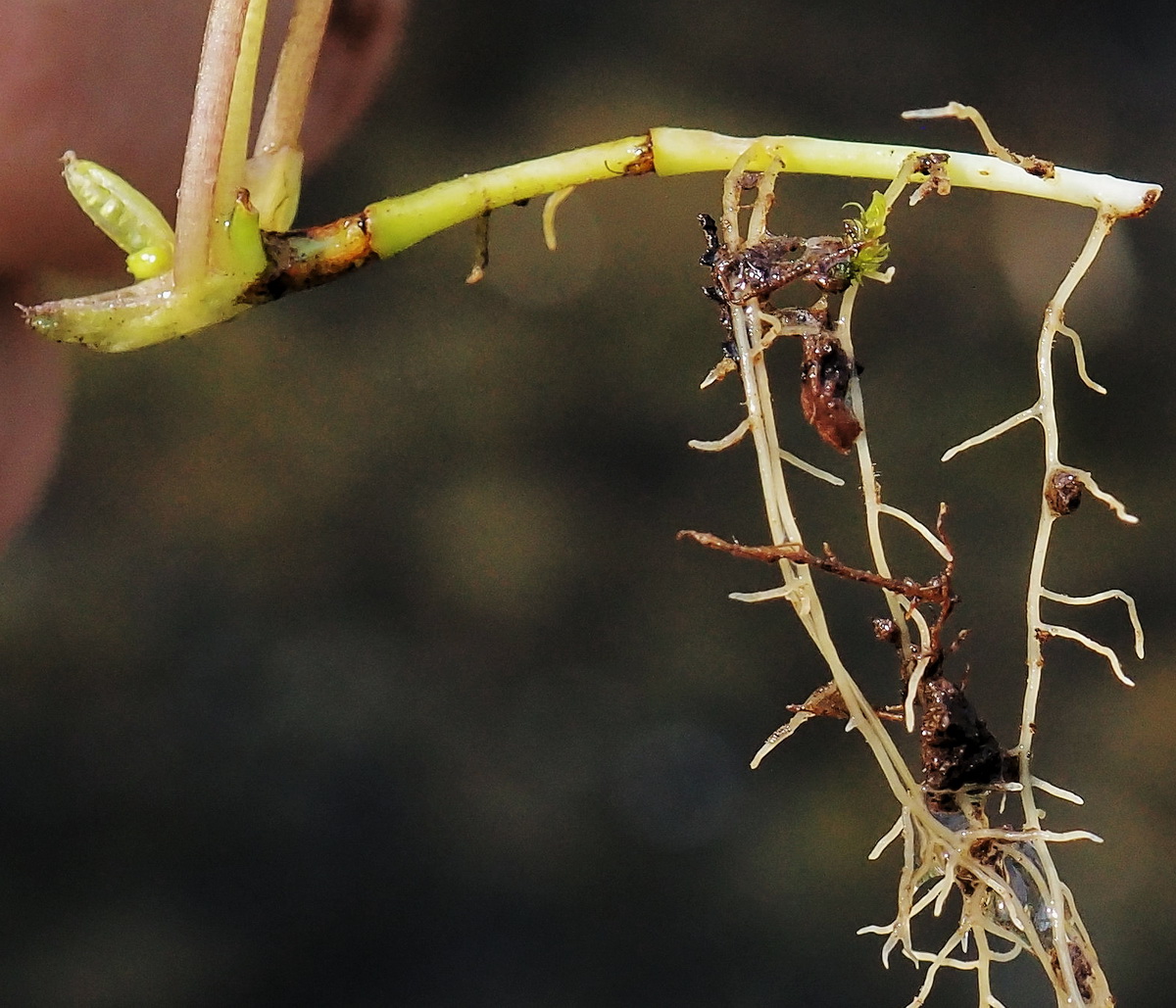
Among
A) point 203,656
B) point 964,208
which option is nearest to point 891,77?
point 964,208

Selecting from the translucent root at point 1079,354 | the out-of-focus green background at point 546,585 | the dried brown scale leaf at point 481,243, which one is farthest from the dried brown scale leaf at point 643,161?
the out-of-focus green background at point 546,585

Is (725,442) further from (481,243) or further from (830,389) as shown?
(481,243)

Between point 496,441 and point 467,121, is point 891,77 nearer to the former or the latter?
point 467,121

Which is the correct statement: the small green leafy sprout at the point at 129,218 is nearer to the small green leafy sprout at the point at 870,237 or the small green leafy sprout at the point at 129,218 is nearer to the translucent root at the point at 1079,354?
the small green leafy sprout at the point at 870,237

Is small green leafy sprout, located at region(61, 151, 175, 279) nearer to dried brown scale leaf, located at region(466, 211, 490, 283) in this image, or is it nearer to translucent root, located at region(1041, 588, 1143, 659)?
dried brown scale leaf, located at region(466, 211, 490, 283)

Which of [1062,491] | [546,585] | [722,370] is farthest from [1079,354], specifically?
[546,585]

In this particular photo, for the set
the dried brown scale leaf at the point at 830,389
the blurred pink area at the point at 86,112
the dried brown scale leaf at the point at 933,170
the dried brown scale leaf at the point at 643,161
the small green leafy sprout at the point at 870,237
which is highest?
the blurred pink area at the point at 86,112
